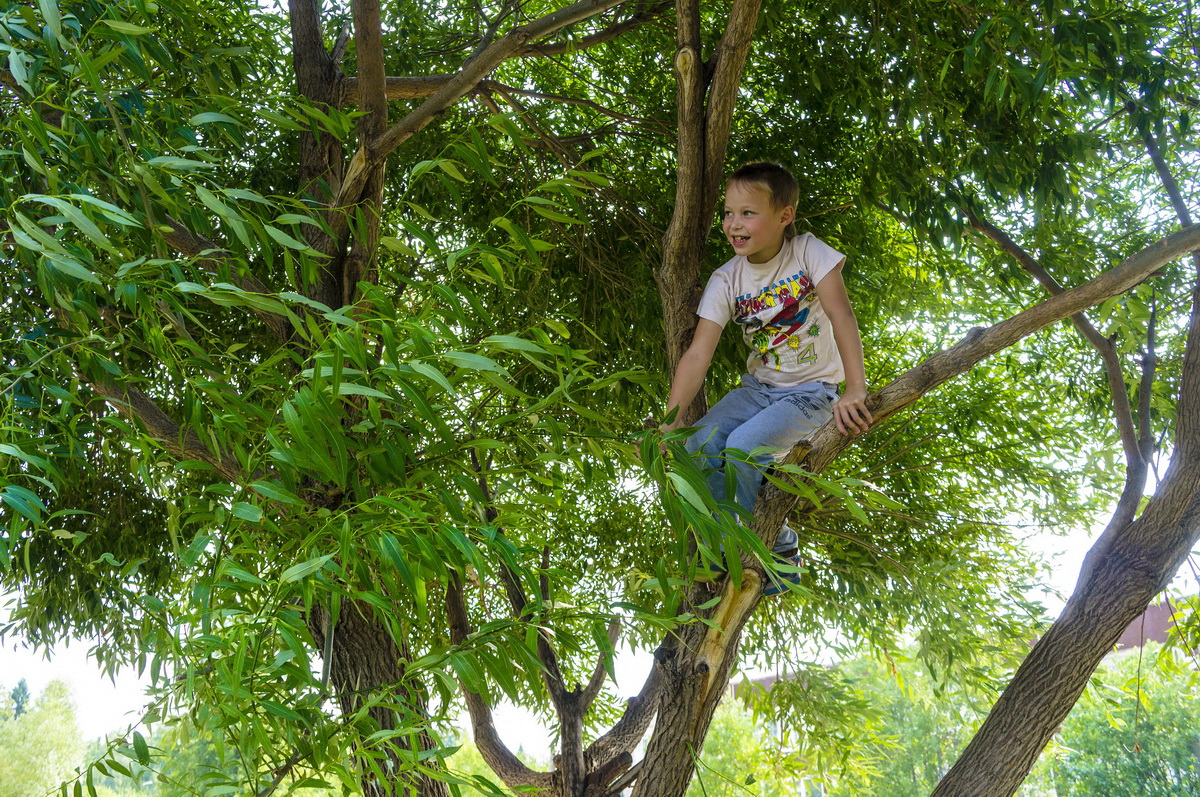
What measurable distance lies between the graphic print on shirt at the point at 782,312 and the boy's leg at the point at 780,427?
9 cm

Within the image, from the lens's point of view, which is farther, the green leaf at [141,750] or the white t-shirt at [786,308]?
the white t-shirt at [786,308]

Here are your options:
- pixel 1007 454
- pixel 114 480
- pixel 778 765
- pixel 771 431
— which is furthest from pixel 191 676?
pixel 778 765

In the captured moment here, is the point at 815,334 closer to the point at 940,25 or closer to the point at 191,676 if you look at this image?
the point at 940,25

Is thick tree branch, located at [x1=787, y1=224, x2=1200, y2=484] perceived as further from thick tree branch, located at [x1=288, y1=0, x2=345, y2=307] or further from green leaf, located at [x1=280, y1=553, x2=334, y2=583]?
thick tree branch, located at [x1=288, y1=0, x2=345, y2=307]

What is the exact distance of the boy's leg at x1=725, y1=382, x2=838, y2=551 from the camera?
180cm

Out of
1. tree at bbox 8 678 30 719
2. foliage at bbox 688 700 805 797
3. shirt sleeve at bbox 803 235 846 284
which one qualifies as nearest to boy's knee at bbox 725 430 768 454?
shirt sleeve at bbox 803 235 846 284

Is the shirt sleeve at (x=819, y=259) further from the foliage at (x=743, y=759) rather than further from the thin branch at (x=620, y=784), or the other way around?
the foliage at (x=743, y=759)

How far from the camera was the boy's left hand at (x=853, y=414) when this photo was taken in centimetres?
160

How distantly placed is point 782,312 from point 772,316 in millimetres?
23

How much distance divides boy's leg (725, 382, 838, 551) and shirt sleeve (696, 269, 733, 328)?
20cm

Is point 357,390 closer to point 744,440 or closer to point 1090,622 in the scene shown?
point 744,440

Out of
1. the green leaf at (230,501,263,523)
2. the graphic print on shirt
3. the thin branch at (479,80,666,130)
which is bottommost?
the green leaf at (230,501,263,523)

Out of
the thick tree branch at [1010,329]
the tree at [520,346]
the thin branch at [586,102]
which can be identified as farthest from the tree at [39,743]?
the thick tree branch at [1010,329]

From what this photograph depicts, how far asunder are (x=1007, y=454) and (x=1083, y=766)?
29.6ft
